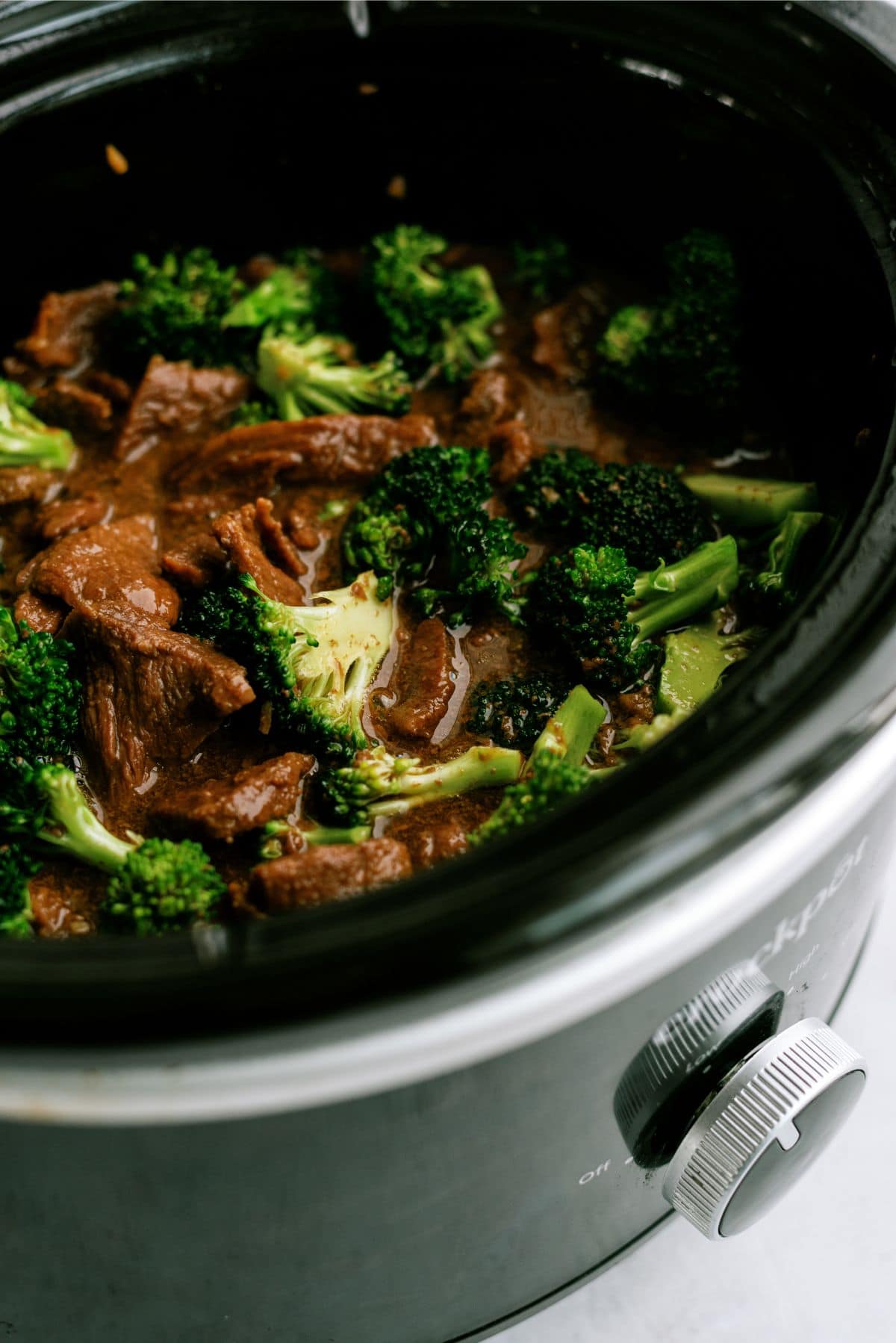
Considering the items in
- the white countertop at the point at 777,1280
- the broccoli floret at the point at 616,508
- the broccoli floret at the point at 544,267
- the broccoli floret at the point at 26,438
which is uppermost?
the broccoli floret at the point at 544,267

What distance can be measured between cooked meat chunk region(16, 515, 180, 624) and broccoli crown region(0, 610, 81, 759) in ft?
0.42

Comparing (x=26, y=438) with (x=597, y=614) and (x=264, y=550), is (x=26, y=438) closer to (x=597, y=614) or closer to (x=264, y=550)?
(x=264, y=550)

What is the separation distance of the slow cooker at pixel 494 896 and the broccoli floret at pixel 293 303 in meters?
0.14

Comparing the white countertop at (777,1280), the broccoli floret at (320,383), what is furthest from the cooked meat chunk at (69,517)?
the white countertop at (777,1280)

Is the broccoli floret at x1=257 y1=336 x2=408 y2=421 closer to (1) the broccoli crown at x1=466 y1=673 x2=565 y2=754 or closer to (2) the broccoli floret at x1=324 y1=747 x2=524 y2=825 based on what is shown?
(1) the broccoli crown at x1=466 y1=673 x2=565 y2=754

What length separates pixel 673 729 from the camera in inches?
50.2

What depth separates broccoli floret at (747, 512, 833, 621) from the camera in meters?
1.96

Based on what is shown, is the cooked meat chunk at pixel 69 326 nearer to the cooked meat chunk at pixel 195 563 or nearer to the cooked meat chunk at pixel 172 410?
the cooked meat chunk at pixel 172 410

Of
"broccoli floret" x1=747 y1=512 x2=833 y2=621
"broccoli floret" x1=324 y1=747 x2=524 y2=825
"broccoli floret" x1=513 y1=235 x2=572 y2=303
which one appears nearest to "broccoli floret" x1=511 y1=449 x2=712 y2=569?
"broccoli floret" x1=747 y1=512 x2=833 y2=621

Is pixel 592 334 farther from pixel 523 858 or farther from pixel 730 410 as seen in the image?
pixel 523 858

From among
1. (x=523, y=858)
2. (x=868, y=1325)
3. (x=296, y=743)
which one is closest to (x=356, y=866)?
(x=296, y=743)

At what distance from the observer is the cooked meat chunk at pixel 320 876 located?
1.59 metres

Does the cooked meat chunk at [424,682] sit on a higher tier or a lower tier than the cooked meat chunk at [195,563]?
higher

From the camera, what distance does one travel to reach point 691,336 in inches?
89.4
